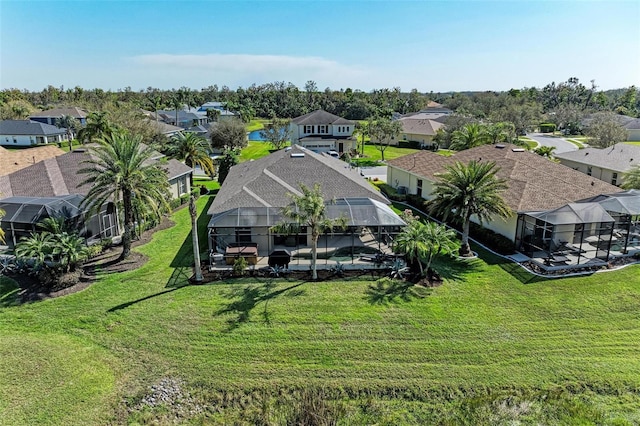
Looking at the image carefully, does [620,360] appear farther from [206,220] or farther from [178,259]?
[206,220]

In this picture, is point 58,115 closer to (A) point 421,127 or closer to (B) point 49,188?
(B) point 49,188

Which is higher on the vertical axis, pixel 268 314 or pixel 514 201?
pixel 514 201

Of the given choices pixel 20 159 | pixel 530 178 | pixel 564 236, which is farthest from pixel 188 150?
pixel 564 236

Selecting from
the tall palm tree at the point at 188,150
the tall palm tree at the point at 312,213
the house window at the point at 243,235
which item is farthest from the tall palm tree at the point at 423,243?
the tall palm tree at the point at 188,150

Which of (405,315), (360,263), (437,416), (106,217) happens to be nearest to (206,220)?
(106,217)

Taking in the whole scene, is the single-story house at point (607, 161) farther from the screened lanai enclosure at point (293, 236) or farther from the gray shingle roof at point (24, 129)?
the gray shingle roof at point (24, 129)

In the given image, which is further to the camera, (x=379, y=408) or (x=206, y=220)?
(x=206, y=220)

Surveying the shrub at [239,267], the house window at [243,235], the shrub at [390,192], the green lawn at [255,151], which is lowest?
the shrub at [239,267]

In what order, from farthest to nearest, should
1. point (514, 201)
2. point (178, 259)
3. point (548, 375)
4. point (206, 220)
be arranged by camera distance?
point (206, 220) < point (514, 201) < point (178, 259) < point (548, 375)
